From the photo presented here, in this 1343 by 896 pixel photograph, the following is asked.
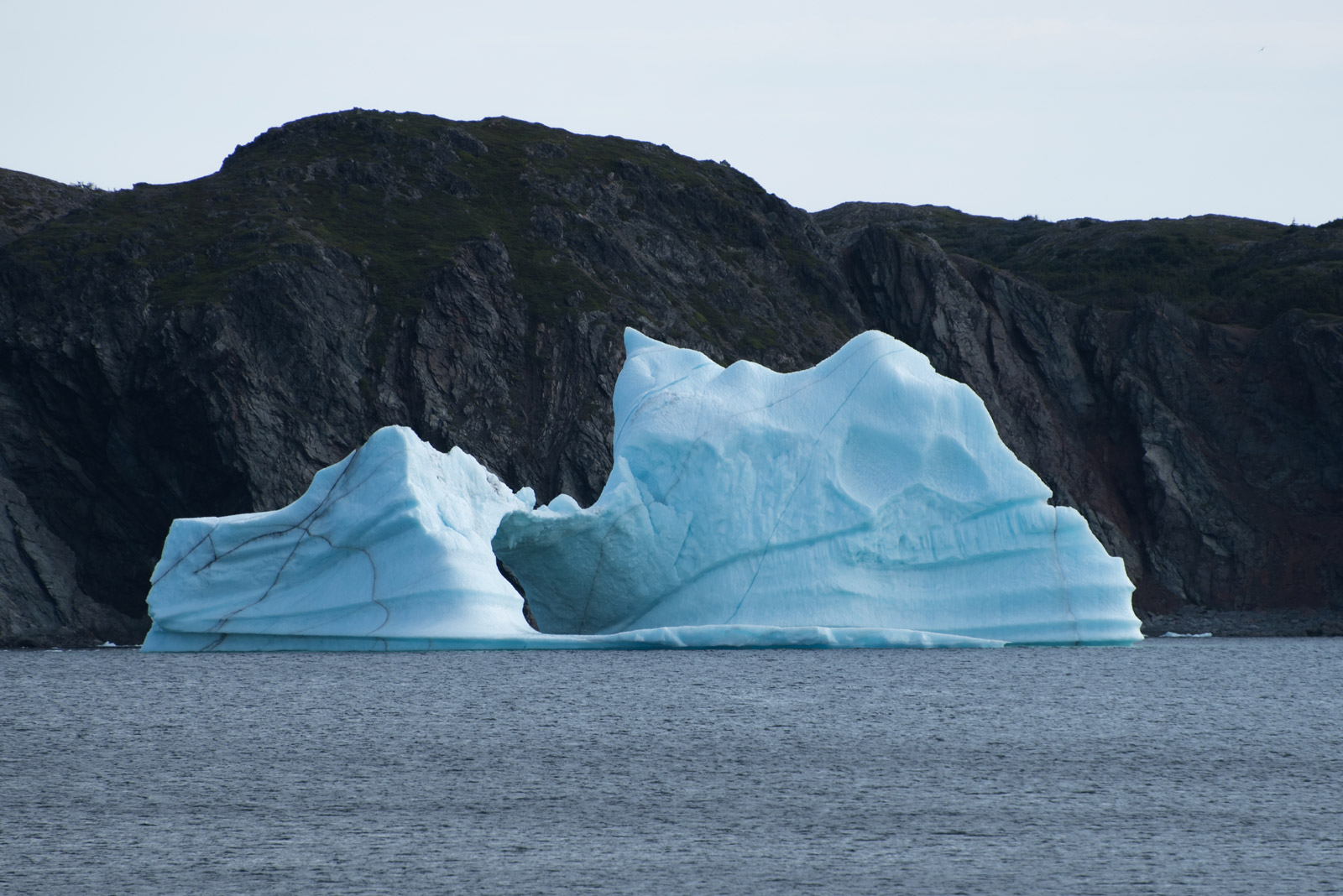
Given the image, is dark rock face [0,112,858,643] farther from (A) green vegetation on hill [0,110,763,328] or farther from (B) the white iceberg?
(B) the white iceberg

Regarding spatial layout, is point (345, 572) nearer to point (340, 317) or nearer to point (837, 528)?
point (837, 528)

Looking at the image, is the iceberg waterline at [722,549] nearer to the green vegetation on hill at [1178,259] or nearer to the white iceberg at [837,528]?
the white iceberg at [837,528]

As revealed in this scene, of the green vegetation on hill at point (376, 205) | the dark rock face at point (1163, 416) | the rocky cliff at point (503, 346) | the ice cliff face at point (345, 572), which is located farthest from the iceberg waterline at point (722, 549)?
the dark rock face at point (1163, 416)

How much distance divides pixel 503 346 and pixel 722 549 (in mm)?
21834

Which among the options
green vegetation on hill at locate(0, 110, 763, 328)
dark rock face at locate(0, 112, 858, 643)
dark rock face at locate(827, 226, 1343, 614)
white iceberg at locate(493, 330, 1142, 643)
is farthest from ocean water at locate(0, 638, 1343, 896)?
dark rock face at locate(827, 226, 1343, 614)

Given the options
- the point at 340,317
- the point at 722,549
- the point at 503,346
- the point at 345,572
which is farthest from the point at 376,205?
the point at 722,549

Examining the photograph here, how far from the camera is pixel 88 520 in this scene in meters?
35.3

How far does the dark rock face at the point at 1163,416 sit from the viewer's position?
41.4m

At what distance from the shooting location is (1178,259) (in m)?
55.5

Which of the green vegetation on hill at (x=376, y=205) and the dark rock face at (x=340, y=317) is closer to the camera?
the dark rock face at (x=340, y=317)

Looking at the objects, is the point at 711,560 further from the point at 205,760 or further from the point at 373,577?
the point at 205,760

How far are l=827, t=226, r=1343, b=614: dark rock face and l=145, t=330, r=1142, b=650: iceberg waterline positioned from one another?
22.9m

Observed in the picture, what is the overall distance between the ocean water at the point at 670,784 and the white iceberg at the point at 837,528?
8.94 ft

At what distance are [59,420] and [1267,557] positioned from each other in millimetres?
34471
